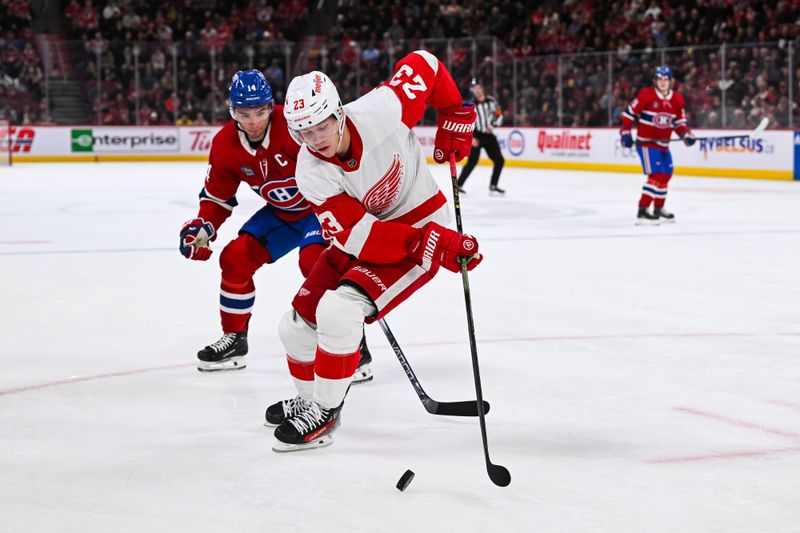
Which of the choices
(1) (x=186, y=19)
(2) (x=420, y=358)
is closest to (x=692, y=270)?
(2) (x=420, y=358)

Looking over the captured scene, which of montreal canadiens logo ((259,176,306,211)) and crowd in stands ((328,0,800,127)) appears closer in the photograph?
montreal canadiens logo ((259,176,306,211))

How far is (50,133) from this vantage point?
1945 cm

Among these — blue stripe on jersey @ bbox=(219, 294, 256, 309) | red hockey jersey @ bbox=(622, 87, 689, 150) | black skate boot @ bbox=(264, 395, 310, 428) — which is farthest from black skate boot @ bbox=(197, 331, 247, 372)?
red hockey jersey @ bbox=(622, 87, 689, 150)

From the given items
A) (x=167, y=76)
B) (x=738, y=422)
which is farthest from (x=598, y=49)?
(x=738, y=422)

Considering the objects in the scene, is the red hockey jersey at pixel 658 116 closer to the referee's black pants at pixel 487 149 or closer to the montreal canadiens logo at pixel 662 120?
the montreal canadiens logo at pixel 662 120

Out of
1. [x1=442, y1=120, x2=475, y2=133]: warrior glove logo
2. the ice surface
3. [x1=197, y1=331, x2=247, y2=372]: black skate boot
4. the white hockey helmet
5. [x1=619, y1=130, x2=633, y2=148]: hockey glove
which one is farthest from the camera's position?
[x1=619, y1=130, x2=633, y2=148]: hockey glove

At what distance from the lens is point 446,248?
288 centimetres

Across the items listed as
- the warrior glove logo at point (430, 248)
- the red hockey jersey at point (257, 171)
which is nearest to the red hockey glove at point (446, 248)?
the warrior glove logo at point (430, 248)

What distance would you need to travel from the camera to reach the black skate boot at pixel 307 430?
120 inches

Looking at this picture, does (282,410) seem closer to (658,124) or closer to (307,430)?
(307,430)

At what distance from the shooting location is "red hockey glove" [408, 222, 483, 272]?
9.41 feet

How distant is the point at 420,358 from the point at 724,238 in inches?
182

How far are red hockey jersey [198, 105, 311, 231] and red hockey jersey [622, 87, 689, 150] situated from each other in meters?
6.17

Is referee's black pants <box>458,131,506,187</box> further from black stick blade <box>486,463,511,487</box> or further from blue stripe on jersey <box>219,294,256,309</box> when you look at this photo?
black stick blade <box>486,463,511,487</box>
